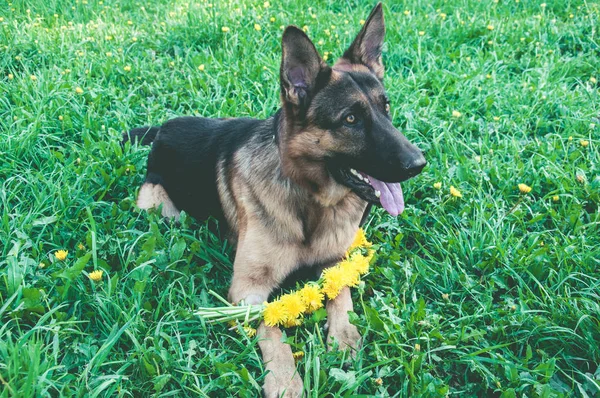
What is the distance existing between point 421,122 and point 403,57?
1082 mm

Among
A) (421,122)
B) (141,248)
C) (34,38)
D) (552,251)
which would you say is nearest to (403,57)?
(421,122)

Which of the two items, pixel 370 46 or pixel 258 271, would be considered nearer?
pixel 258 271

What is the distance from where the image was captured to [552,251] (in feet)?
9.15

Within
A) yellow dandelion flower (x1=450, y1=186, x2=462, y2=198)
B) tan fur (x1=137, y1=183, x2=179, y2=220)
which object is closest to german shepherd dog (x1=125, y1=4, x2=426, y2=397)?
tan fur (x1=137, y1=183, x2=179, y2=220)

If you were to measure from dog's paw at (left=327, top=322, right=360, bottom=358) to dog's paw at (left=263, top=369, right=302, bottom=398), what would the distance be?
0.80 ft

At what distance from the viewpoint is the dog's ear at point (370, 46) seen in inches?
102

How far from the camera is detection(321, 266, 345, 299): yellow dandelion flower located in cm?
239

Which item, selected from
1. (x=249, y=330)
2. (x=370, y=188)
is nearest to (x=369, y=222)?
(x=370, y=188)

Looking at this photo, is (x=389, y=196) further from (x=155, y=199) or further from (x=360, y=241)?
(x=155, y=199)

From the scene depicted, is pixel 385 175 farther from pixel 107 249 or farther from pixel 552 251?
pixel 107 249

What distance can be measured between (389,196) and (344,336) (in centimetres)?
76

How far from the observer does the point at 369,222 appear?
3.09m

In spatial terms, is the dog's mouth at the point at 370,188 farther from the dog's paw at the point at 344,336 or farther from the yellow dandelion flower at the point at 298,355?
the yellow dandelion flower at the point at 298,355

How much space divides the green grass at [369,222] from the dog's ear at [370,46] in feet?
3.31
